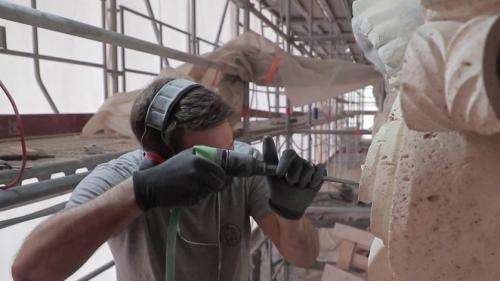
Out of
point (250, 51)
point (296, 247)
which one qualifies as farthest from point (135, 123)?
point (250, 51)

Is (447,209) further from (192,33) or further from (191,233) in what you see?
(192,33)

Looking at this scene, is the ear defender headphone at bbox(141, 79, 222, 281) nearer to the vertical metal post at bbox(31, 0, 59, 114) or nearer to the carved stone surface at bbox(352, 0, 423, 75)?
the carved stone surface at bbox(352, 0, 423, 75)

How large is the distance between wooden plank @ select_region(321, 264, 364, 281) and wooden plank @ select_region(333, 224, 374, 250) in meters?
0.28

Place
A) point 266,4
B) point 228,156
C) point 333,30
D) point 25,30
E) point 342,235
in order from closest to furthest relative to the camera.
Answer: point 228,156, point 25,30, point 342,235, point 266,4, point 333,30

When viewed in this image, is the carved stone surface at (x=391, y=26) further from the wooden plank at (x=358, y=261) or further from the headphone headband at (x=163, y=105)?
the wooden plank at (x=358, y=261)

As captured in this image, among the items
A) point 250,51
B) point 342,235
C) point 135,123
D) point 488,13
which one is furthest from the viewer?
point 342,235

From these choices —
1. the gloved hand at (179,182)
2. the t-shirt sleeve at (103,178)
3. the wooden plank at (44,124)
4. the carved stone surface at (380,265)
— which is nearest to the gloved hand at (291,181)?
the gloved hand at (179,182)

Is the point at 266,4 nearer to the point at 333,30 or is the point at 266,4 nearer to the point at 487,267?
the point at 333,30

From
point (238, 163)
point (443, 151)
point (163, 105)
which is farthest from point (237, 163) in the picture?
point (443, 151)

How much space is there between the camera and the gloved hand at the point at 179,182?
31.7 inches

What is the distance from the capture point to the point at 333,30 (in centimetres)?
566

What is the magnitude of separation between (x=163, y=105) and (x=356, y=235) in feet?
9.88

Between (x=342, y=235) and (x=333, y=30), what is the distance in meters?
3.01

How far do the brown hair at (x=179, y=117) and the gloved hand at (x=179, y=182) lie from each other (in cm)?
12
